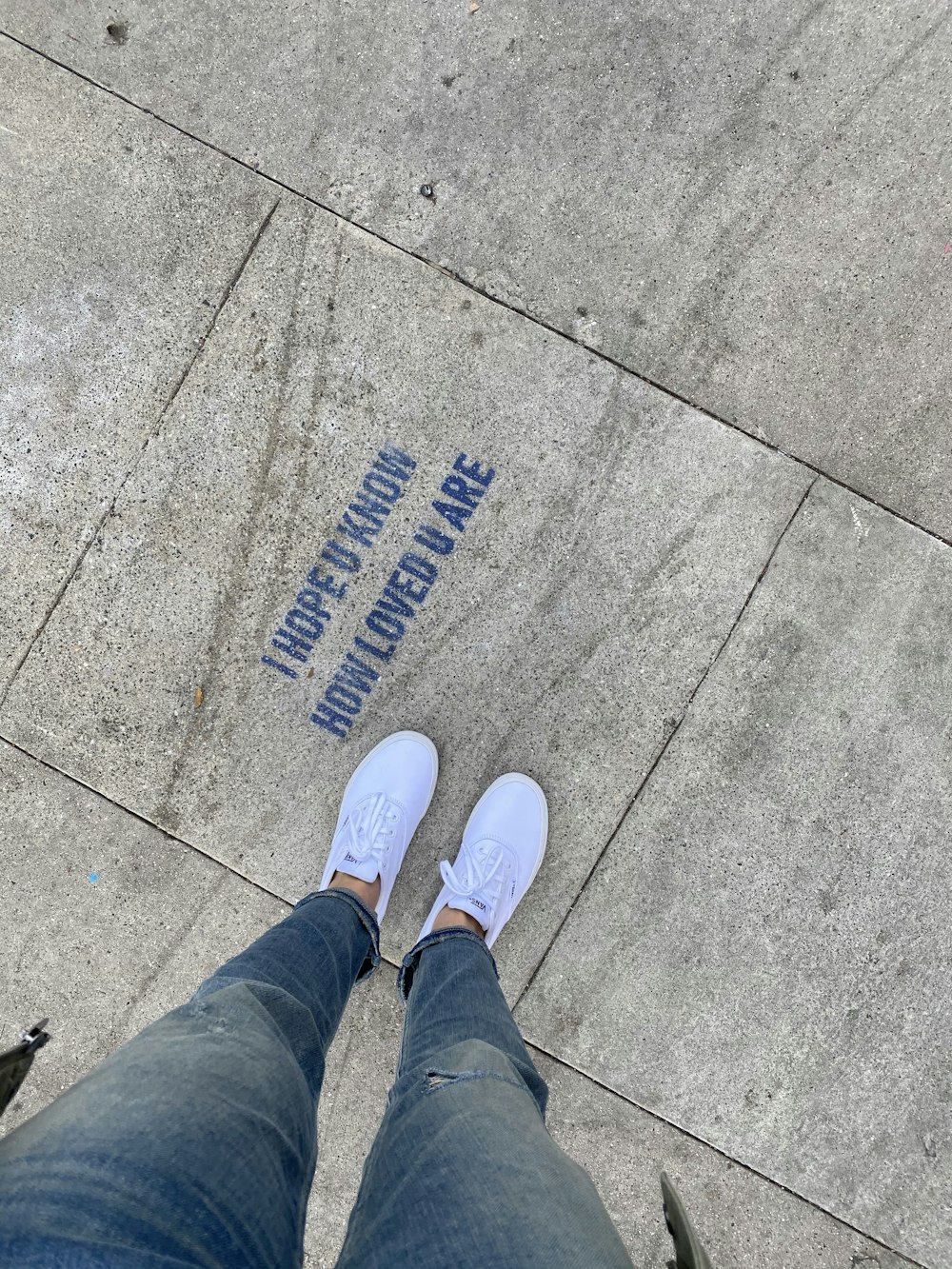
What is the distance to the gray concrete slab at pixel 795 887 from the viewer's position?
249 cm

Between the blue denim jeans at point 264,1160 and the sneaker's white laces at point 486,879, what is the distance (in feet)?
1.70

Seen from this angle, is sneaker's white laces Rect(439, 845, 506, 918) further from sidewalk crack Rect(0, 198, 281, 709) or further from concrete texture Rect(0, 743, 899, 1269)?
sidewalk crack Rect(0, 198, 281, 709)

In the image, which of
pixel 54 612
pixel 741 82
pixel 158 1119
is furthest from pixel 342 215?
pixel 158 1119

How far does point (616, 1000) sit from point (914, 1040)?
977mm

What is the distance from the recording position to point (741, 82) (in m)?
2.50

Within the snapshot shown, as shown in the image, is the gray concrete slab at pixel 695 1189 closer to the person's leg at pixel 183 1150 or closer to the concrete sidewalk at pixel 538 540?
the concrete sidewalk at pixel 538 540

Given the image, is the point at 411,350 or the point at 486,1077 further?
the point at 411,350

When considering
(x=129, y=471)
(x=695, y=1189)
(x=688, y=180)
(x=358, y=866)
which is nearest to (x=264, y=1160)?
(x=358, y=866)

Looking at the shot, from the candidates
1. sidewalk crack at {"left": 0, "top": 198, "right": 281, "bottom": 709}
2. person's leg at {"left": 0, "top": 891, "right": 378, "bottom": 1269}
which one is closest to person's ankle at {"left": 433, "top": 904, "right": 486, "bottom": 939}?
person's leg at {"left": 0, "top": 891, "right": 378, "bottom": 1269}

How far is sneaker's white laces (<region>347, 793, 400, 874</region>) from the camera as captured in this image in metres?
2.40

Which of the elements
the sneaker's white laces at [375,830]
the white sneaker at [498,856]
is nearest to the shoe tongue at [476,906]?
the white sneaker at [498,856]

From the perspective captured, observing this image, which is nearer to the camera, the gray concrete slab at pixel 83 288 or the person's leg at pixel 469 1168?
the person's leg at pixel 469 1168

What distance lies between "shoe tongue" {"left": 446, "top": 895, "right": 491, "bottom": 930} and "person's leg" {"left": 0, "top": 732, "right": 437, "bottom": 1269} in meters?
0.54

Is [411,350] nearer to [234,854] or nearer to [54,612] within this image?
[54,612]
